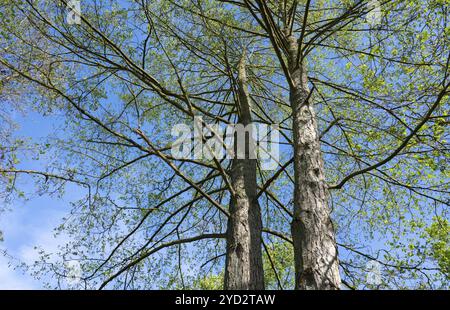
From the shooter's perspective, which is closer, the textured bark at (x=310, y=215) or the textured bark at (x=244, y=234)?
the textured bark at (x=310, y=215)

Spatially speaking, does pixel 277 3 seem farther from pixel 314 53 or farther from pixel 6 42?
pixel 6 42

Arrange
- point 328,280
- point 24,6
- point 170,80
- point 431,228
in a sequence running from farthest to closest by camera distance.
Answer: point 170,80 < point 431,228 < point 24,6 < point 328,280

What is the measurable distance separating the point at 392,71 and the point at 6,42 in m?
4.89

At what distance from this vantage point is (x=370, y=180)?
607cm

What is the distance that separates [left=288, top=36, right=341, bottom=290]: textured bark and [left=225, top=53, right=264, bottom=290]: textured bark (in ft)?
2.61

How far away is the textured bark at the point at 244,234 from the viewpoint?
12.3ft

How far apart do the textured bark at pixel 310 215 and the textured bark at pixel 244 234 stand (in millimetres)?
796

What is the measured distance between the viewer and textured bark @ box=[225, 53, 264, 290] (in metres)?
3.74

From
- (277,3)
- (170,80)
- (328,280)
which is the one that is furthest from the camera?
(170,80)

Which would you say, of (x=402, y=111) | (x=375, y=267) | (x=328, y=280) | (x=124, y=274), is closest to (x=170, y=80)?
(x=124, y=274)

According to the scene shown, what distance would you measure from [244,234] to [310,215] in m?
1.03

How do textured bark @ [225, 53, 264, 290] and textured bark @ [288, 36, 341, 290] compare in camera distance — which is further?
textured bark @ [225, 53, 264, 290]

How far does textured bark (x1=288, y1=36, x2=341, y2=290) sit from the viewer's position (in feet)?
9.49

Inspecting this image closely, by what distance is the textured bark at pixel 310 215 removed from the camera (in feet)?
9.49
